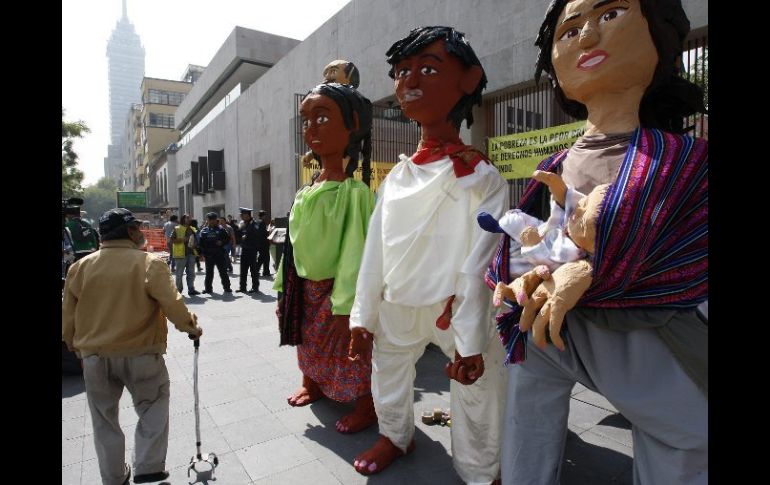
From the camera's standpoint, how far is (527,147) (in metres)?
5.37

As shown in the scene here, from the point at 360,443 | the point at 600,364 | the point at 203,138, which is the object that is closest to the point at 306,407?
the point at 360,443

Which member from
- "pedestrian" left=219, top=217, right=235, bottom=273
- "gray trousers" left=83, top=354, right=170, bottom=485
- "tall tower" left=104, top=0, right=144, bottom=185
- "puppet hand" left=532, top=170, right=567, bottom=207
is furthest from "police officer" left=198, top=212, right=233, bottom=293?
"tall tower" left=104, top=0, right=144, bottom=185

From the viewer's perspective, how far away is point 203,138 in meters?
23.2

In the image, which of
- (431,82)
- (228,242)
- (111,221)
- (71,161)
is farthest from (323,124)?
(71,161)

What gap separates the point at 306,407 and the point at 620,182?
266cm

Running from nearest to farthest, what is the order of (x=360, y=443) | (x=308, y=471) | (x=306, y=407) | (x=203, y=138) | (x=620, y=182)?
(x=620, y=182), (x=308, y=471), (x=360, y=443), (x=306, y=407), (x=203, y=138)

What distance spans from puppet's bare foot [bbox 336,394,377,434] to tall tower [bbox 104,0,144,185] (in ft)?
467

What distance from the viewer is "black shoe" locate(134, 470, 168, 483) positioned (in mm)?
2256

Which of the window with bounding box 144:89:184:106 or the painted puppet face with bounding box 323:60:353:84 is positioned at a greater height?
the window with bounding box 144:89:184:106

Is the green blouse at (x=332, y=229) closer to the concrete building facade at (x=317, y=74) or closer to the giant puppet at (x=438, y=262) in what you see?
the giant puppet at (x=438, y=262)

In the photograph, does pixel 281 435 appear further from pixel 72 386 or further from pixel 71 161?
pixel 71 161

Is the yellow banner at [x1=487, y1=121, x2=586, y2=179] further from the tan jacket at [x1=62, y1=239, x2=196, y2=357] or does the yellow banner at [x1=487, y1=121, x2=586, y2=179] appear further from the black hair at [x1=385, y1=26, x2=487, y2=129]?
the tan jacket at [x1=62, y1=239, x2=196, y2=357]

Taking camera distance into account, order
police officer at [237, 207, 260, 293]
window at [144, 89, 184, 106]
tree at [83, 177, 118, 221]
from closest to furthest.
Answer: police officer at [237, 207, 260, 293] → window at [144, 89, 184, 106] → tree at [83, 177, 118, 221]
